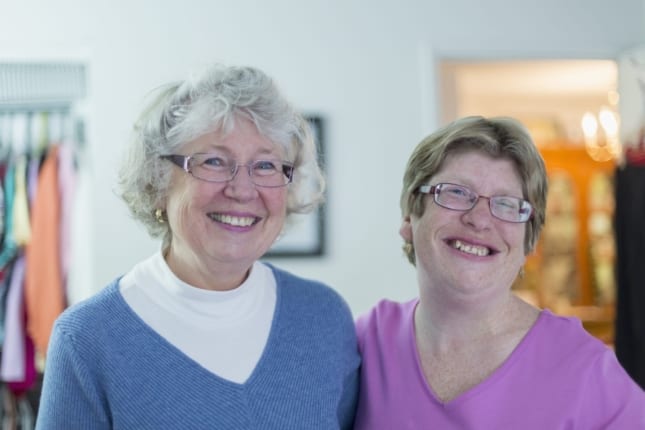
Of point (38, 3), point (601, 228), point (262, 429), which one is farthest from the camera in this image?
point (601, 228)

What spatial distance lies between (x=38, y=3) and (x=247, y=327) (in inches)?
80.3

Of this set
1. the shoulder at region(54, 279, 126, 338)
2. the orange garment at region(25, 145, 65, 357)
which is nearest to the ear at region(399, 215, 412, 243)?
the shoulder at region(54, 279, 126, 338)

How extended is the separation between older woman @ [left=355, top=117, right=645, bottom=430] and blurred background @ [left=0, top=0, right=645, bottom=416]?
1.40 meters

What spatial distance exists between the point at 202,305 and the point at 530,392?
2.25ft

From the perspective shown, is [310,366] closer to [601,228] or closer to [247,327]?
[247,327]

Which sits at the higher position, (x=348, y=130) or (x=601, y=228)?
(x=348, y=130)

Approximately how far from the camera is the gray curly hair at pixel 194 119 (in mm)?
1258

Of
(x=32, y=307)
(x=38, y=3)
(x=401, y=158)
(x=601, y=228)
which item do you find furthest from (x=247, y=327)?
(x=601, y=228)

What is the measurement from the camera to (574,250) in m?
5.84

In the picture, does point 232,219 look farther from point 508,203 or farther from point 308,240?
point 308,240

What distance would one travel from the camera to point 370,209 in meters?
2.92

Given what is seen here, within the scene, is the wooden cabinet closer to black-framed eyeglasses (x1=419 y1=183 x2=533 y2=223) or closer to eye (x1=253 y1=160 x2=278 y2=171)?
black-framed eyeglasses (x1=419 y1=183 x2=533 y2=223)

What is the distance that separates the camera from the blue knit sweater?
119 centimetres

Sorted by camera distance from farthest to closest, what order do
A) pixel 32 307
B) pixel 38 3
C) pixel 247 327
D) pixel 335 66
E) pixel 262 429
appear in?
pixel 335 66 → pixel 38 3 → pixel 32 307 → pixel 247 327 → pixel 262 429
